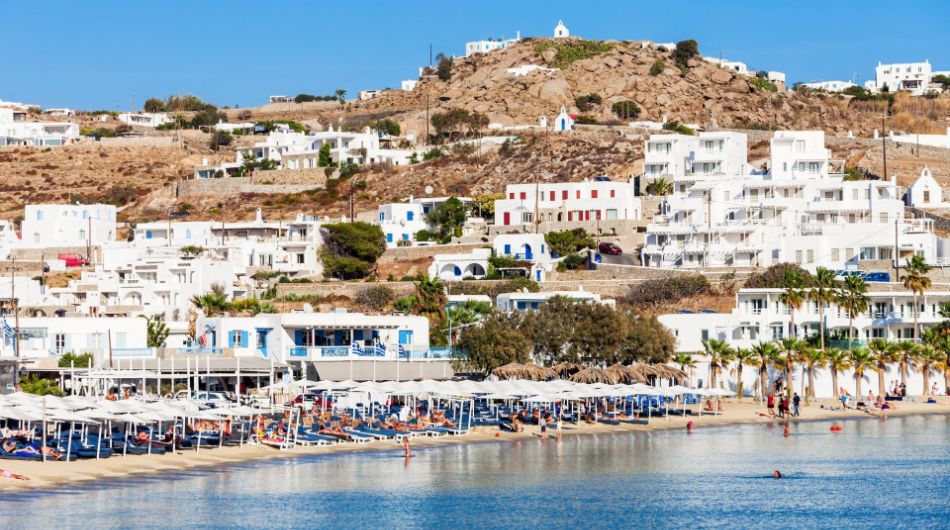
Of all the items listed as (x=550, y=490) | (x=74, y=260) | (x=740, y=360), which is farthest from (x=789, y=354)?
(x=74, y=260)

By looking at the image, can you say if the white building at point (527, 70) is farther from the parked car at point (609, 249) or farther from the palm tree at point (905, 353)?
the palm tree at point (905, 353)

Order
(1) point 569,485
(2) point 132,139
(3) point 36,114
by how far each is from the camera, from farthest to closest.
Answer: (3) point 36,114 → (2) point 132,139 → (1) point 569,485

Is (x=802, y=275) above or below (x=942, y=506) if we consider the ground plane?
above

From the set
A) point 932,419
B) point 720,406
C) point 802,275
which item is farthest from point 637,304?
point 932,419

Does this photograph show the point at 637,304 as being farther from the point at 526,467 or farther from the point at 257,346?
the point at 526,467

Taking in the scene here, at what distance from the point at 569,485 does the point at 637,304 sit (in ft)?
130

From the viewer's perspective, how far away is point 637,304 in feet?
306

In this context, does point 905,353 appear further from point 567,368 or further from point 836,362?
point 567,368

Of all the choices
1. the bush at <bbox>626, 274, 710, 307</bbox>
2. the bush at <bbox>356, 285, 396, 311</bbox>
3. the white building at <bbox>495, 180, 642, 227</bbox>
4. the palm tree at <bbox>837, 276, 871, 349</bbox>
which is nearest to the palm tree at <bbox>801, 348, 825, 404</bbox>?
the palm tree at <bbox>837, 276, 871, 349</bbox>

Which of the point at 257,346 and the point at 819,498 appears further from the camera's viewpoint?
the point at 257,346

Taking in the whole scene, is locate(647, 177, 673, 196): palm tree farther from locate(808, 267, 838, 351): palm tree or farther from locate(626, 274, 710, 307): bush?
locate(808, 267, 838, 351): palm tree

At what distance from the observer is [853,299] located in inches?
3223

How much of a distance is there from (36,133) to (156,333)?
9045 centimetres

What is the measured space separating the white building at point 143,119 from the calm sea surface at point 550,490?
11736 cm
